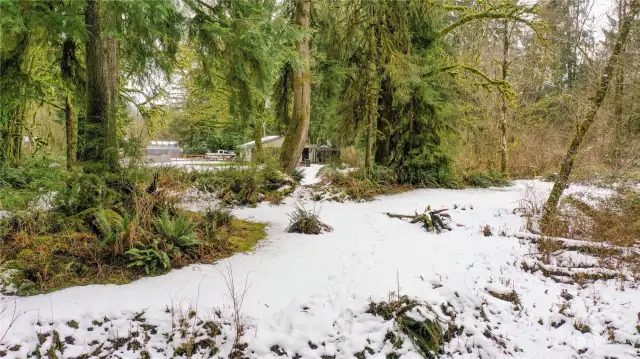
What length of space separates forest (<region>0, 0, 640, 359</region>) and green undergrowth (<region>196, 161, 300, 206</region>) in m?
0.05

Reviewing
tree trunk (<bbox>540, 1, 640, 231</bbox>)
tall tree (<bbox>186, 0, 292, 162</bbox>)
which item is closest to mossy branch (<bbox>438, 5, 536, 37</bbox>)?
tree trunk (<bbox>540, 1, 640, 231</bbox>)

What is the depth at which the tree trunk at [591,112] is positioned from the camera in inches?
222

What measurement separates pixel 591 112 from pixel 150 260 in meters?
7.65

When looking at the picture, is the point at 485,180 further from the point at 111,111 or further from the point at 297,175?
the point at 111,111

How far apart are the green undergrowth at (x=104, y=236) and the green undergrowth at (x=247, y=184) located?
2436mm

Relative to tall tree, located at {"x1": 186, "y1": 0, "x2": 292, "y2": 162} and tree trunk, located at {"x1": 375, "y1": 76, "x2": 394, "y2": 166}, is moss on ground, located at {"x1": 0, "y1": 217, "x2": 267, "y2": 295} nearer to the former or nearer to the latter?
tall tree, located at {"x1": 186, "y1": 0, "x2": 292, "y2": 162}

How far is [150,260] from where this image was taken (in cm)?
384

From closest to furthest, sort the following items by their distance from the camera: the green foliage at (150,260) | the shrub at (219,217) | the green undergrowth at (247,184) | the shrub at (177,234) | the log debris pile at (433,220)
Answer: the green foliage at (150,260) < the shrub at (177,234) < the shrub at (219,217) < the log debris pile at (433,220) < the green undergrowth at (247,184)

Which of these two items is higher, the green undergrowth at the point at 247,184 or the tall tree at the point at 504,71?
the tall tree at the point at 504,71

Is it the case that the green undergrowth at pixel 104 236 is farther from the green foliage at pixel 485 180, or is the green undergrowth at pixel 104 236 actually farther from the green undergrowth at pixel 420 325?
the green foliage at pixel 485 180

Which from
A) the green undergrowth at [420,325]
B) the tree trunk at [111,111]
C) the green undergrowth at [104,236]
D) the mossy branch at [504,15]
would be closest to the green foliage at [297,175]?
the green undergrowth at [104,236]

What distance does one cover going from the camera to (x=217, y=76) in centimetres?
684

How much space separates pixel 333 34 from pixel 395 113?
3307 millimetres

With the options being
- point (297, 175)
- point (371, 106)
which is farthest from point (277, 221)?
point (371, 106)
